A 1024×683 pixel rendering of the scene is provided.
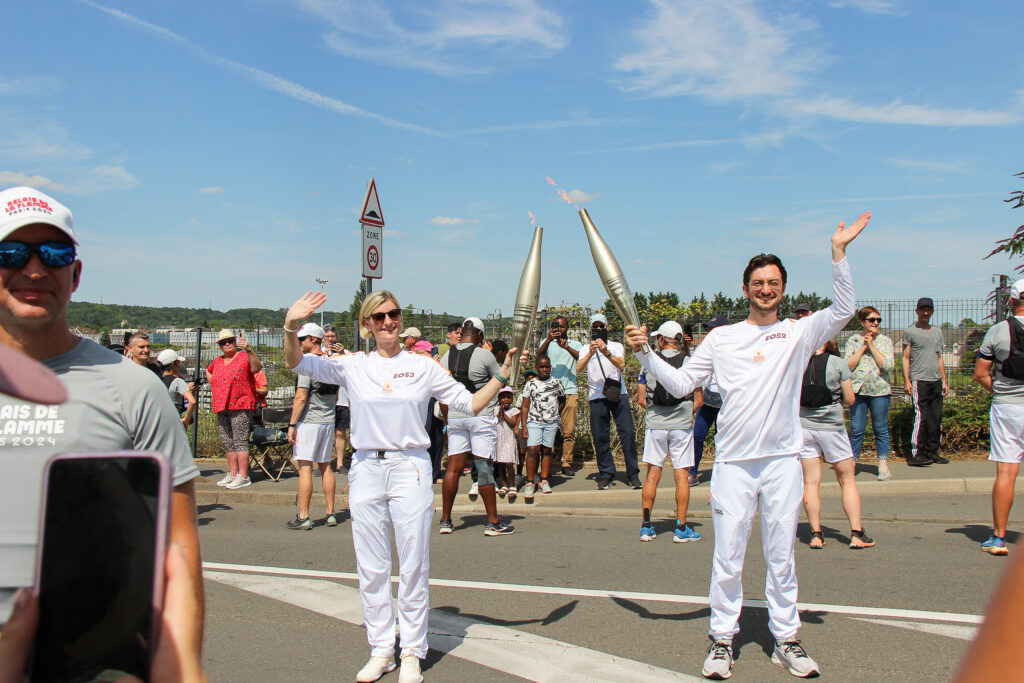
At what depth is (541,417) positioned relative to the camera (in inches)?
388

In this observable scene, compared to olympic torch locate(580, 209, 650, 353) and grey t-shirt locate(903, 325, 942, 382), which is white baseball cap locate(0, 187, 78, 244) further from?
grey t-shirt locate(903, 325, 942, 382)

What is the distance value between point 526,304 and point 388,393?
1036 mm

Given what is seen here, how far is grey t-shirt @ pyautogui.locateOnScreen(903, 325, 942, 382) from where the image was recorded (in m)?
11.1

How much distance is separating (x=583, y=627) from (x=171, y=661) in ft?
14.0

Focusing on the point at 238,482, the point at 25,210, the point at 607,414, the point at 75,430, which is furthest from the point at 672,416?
the point at 25,210

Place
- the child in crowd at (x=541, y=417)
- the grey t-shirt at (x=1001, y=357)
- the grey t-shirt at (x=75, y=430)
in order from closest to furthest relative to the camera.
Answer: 1. the grey t-shirt at (x=75, y=430)
2. the grey t-shirt at (x=1001, y=357)
3. the child in crowd at (x=541, y=417)

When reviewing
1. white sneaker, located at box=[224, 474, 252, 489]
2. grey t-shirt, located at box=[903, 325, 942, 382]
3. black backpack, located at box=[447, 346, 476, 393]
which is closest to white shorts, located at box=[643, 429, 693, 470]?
black backpack, located at box=[447, 346, 476, 393]

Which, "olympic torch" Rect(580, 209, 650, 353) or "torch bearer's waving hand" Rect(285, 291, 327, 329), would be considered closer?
"torch bearer's waving hand" Rect(285, 291, 327, 329)

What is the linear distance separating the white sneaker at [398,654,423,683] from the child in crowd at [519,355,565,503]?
5147 mm

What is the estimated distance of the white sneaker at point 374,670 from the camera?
4542 mm

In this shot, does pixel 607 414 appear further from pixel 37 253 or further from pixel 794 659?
pixel 37 253

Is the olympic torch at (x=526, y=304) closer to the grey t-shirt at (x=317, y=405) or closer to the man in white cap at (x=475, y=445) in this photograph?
the man in white cap at (x=475, y=445)

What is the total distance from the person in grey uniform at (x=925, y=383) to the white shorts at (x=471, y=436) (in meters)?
6.47

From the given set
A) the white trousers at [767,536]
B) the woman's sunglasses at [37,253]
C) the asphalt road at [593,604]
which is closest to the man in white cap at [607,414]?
the asphalt road at [593,604]
